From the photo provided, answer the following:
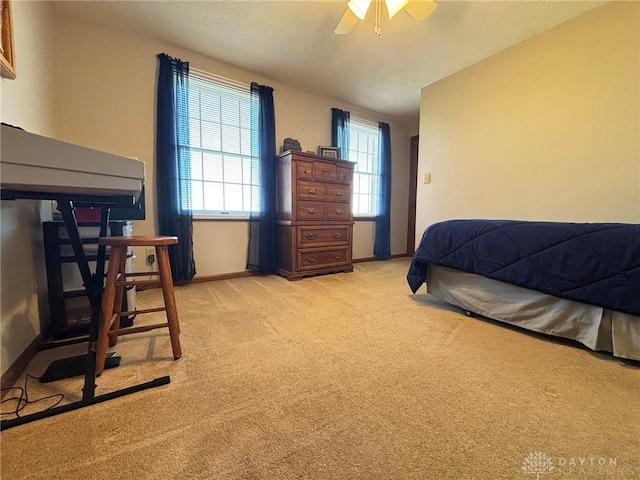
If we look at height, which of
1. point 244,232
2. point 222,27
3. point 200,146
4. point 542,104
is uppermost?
point 222,27

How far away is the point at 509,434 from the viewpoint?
0.83 metres

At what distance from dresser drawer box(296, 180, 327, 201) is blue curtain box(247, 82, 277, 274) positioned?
0.40 metres

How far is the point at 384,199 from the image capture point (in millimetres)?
4316

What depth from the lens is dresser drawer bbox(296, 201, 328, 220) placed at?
289 cm

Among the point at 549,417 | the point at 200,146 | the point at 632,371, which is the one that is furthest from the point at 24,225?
the point at 632,371

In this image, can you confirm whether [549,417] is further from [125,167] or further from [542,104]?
[542,104]

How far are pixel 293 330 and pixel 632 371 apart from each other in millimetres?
1633

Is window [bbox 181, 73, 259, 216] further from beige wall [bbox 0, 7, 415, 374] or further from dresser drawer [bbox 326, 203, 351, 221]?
dresser drawer [bbox 326, 203, 351, 221]

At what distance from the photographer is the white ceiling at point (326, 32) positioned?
2084 millimetres

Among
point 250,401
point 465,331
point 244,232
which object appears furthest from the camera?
point 244,232

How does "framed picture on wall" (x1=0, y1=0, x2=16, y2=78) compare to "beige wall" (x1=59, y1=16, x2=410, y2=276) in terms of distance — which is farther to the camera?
"beige wall" (x1=59, y1=16, x2=410, y2=276)

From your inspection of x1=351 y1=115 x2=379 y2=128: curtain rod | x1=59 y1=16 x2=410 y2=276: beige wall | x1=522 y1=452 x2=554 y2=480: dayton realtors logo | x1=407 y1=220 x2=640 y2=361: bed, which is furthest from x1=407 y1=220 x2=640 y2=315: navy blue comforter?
x1=351 y1=115 x2=379 y2=128: curtain rod

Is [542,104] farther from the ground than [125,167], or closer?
farther from the ground

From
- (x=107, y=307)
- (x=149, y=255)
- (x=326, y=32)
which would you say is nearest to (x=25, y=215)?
(x=107, y=307)
